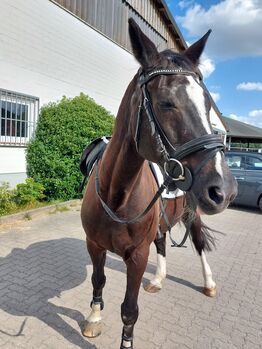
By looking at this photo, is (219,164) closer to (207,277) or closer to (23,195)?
(207,277)

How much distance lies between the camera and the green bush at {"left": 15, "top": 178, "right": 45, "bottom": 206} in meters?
6.88

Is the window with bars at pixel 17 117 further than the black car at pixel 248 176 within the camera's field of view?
No

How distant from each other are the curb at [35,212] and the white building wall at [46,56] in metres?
1.31

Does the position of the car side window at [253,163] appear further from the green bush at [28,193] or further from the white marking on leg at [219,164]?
the white marking on leg at [219,164]

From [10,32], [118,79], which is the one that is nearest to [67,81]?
[10,32]

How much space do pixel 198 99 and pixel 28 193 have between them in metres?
6.19

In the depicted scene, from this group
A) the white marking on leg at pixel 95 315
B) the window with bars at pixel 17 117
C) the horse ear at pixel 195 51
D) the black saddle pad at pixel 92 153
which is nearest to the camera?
the horse ear at pixel 195 51

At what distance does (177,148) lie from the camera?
1467 millimetres

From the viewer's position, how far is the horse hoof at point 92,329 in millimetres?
2736

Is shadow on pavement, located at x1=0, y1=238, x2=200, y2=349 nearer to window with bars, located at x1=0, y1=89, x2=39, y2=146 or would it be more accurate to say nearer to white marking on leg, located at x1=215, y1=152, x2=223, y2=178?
white marking on leg, located at x1=215, y1=152, x2=223, y2=178

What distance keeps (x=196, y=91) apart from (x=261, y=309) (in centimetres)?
300

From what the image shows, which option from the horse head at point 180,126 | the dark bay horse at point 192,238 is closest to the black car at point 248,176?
the dark bay horse at point 192,238

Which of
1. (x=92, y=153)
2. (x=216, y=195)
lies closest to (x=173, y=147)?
(x=216, y=195)

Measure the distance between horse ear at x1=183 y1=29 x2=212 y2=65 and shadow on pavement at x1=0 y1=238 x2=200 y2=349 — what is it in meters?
2.48
